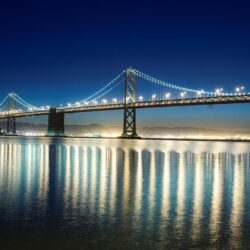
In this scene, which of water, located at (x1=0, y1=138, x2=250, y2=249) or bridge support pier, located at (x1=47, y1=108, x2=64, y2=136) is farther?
bridge support pier, located at (x1=47, y1=108, x2=64, y2=136)

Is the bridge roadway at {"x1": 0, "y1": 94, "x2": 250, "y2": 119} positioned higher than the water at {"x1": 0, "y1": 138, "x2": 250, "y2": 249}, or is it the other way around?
the bridge roadway at {"x1": 0, "y1": 94, "x2": 250, "y2": 119}

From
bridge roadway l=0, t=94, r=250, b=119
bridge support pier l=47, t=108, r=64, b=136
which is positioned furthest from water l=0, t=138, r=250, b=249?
bridge support pier l=47, t=108, r=64, b=136

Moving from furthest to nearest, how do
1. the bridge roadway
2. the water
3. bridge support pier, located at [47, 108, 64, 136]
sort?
1. bridge support pier, located at [47, 108, 64, 136]
2. the bridge roadway
3. the water

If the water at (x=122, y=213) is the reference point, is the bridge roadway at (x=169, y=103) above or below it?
above

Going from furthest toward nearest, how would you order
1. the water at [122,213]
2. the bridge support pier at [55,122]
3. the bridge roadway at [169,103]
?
the bridge support pier at [55,122] < the bridge roadway at [169,103] < the water at [122,213]

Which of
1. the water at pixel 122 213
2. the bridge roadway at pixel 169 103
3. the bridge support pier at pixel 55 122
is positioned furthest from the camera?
the bridge support pier at pixel 55 122

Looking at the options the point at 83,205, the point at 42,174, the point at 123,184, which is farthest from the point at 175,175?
the point at 83,205

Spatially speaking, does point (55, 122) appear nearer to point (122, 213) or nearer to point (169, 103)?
point (169, 103)

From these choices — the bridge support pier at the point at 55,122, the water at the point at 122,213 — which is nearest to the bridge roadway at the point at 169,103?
the bridge support pier at the point at 55,122

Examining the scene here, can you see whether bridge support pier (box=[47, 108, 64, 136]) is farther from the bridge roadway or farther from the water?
the water

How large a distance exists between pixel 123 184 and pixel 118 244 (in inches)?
246

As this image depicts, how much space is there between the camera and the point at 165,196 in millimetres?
10203

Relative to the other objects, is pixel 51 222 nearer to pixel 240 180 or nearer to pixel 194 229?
pixel 194 229

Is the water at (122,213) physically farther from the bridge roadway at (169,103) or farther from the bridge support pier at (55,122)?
the bridge support pier at (55,122)
